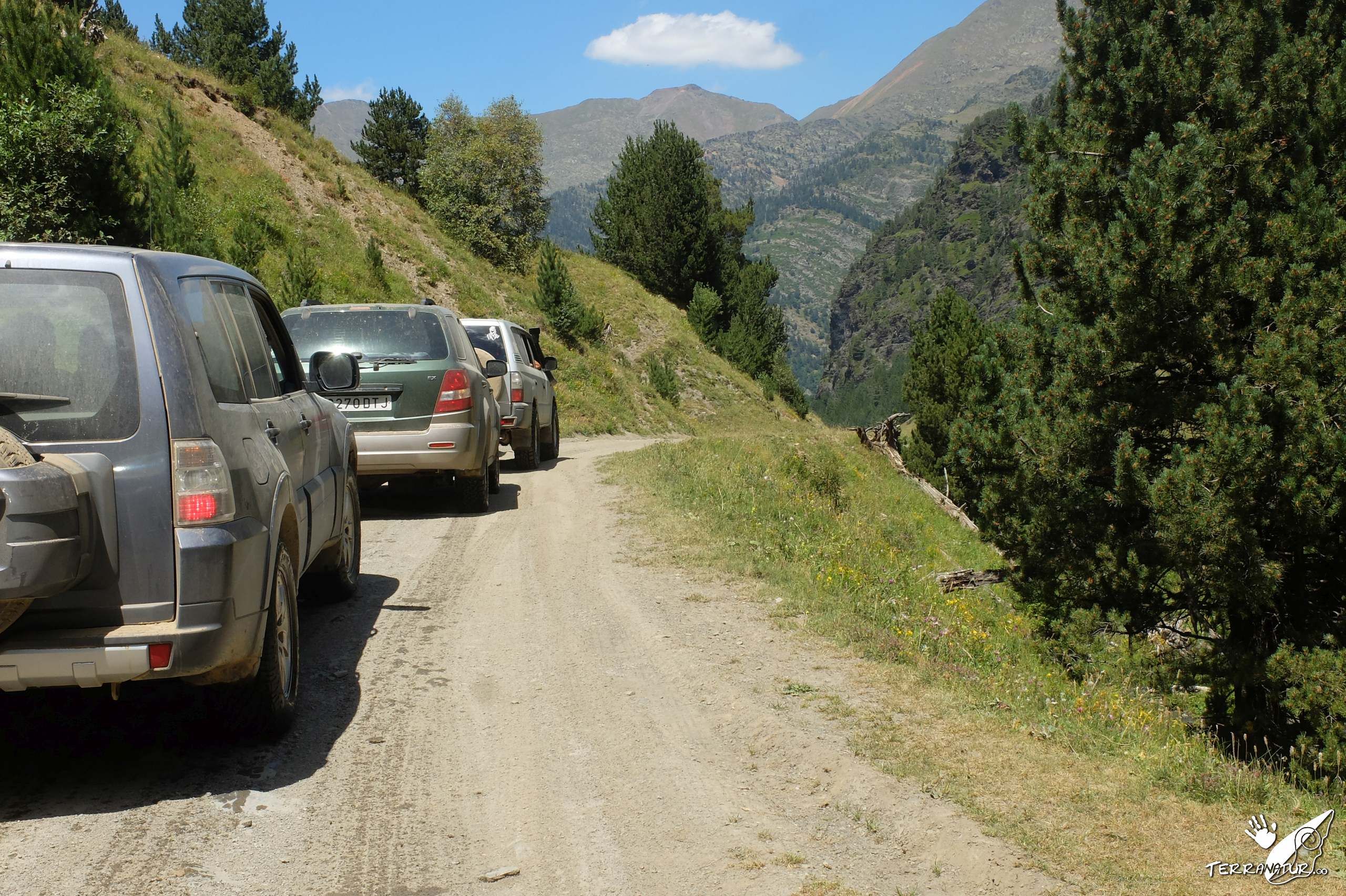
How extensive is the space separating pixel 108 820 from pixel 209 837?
38 cm

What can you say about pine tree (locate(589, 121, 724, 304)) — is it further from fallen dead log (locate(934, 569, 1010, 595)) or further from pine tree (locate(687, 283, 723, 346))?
fallen dead log (locate(934, 569, 1010, 595))

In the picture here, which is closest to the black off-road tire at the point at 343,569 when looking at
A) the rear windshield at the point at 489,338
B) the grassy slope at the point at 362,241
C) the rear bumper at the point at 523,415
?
the rear bumper at the point at 523,415

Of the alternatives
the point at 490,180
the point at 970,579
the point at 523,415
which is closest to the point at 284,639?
the point at 523,415

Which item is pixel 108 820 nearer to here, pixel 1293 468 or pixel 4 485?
pixel 4 485

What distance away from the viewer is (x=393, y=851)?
11.3 ft

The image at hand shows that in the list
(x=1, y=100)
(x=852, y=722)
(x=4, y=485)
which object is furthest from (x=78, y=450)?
(x=1, y=100)

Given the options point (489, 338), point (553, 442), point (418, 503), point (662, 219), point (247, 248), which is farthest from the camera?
point (662, 219)

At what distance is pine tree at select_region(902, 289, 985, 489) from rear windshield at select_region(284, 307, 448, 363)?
24197 mm

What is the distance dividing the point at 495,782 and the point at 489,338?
1126 cm

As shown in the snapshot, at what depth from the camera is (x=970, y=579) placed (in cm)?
1434

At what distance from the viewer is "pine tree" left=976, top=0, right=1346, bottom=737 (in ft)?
30.7

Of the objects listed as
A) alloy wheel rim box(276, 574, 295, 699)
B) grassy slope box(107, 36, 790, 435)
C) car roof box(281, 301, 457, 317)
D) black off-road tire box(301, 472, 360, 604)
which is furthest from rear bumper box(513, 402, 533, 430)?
grassy slope box(107, 36, 790, 435)

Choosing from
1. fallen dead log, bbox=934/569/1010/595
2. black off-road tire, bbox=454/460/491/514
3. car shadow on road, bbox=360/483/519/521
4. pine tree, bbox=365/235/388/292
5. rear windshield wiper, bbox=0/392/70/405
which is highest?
pine tree, bbox=365/235/388/292

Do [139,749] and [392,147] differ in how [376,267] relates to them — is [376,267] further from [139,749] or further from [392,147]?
[139,749]
